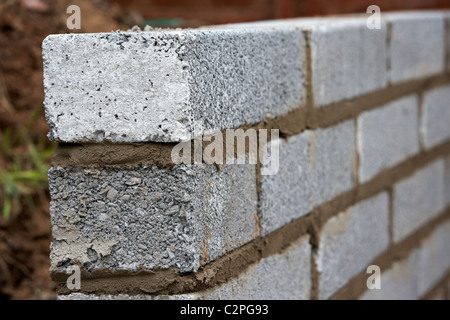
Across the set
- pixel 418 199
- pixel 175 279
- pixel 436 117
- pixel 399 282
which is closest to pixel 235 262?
pixel 175 279

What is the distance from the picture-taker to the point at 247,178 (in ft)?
5.31

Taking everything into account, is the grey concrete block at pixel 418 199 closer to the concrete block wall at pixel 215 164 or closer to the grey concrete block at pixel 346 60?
the concrete block wall at pixel 215 164

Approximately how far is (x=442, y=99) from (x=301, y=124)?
1.81 m

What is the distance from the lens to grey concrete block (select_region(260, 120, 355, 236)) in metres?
1.76

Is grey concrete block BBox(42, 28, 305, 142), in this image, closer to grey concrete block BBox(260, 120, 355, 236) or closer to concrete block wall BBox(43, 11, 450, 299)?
concrete block wall BBox(43, 11, 450, 299)

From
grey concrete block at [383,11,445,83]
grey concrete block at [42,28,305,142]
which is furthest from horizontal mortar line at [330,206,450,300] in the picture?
grey concrete block at [42,28,305,142]

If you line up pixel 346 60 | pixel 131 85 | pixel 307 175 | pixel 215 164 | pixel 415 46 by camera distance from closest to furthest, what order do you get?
pixel 131 85, pixel 215 164, pixel 307 175, pixel 346 60, pixel 415 46

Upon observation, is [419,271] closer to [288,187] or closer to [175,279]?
[288,187]

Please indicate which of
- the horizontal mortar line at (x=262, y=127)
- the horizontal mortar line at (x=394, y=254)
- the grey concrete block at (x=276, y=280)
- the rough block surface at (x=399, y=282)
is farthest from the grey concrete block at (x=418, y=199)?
the grey concrete block at (x=276, y=280)

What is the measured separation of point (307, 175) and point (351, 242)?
1.60 feet

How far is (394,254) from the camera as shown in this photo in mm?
2850

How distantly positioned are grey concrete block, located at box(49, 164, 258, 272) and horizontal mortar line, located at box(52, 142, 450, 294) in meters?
0.02
